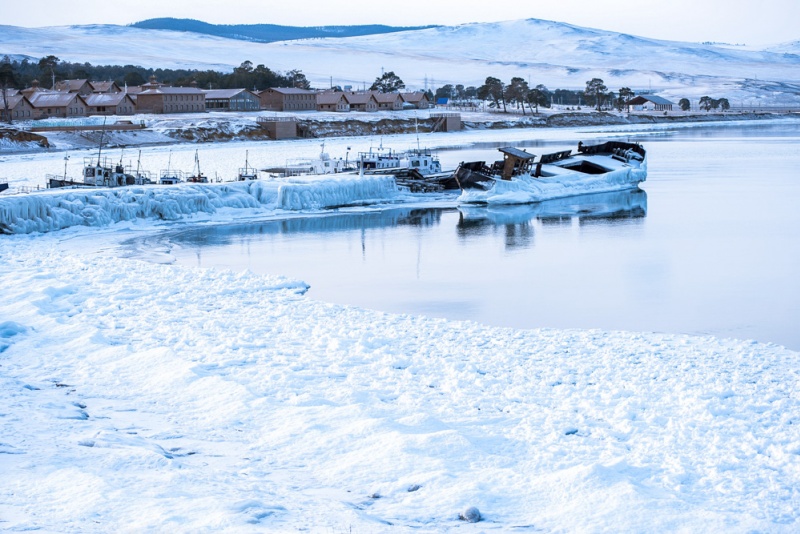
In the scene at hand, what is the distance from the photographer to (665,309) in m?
16.5

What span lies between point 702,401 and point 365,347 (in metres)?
4.57

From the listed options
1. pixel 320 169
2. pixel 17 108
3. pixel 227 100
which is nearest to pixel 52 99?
pixel 17 108

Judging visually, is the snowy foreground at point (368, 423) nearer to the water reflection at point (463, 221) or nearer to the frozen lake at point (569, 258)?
the frozen lake at point (569, 258)

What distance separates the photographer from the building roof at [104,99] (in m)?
88.6

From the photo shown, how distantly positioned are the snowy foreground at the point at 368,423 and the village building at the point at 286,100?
8843 cm

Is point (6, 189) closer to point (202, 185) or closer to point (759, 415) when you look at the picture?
point (202, 185)

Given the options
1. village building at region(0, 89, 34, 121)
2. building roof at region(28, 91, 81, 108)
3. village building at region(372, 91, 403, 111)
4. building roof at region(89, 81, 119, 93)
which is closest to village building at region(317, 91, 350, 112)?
village building at region(372, 91, 403, 111)

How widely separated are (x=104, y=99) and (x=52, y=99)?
19.1 ft

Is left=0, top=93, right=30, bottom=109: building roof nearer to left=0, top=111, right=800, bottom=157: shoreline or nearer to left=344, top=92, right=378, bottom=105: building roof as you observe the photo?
left=0, top=111, right=800, bottom=157: shoreline

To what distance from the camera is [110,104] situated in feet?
290

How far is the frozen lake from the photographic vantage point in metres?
16.4

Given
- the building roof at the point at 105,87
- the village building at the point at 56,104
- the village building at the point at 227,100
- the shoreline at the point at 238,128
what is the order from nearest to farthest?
the shoreline at the point at 238,128, the village building at the point at 56,104, the village building at the point at 227,100, the building roof at the point at 105,87

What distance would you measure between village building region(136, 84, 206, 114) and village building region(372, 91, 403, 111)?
23.3 meters

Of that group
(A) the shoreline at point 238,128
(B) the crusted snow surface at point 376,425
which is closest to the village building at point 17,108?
(A) the shoreline at point 238,128
